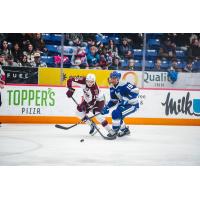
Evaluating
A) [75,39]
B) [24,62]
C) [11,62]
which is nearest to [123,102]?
[75,39]

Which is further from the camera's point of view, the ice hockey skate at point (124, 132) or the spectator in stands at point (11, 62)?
the ice hockey skate at point (124, 132)

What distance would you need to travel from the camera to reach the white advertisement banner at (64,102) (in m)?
4.73

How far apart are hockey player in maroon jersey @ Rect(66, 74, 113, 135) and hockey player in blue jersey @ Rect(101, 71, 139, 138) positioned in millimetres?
62

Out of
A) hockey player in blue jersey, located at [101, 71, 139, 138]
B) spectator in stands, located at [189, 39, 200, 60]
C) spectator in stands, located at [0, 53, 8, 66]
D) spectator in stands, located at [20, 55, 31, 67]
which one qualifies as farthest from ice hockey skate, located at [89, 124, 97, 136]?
spectator in stands, located at [189, 39, 200, 60]

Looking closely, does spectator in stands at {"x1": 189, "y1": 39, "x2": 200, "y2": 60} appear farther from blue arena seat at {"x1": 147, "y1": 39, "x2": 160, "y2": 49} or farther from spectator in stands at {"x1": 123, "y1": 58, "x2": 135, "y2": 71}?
spectator in stands at {"x1": 123, "y1": 58, "x2": 135, "y2": 71}

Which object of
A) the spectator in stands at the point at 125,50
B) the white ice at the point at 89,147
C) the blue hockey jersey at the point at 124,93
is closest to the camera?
the white ice at the point at 89,147

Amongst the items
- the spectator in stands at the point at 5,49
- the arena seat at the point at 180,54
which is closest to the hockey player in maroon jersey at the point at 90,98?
the spectator in stands at the point at 5,49

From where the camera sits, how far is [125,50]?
470 centimetres

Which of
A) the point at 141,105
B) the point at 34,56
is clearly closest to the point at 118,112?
the point at 141,105

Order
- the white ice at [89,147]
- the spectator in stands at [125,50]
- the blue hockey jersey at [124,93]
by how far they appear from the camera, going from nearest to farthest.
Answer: the white ice at [89,147] → the spectator in stands at [125,50] → the blue hockey jersey at [124,93]

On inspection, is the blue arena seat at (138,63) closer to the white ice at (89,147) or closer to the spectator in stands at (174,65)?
the spectator in stands at (174,65)

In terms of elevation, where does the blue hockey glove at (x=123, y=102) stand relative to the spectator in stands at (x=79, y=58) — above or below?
below

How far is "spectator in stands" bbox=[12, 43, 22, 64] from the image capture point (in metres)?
4.64

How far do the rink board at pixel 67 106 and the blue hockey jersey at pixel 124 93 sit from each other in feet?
0.15
